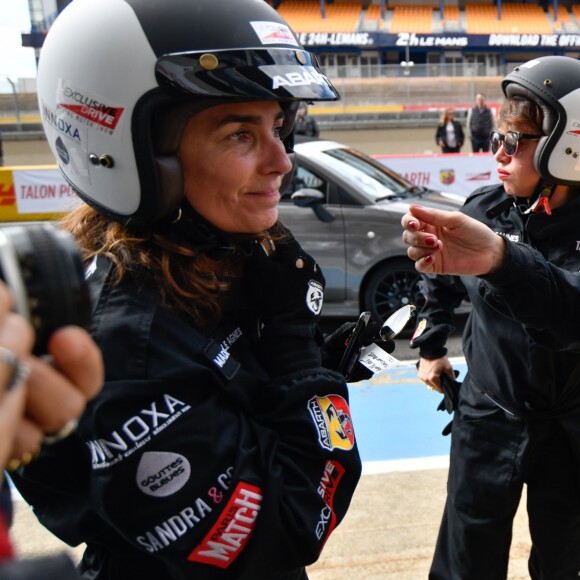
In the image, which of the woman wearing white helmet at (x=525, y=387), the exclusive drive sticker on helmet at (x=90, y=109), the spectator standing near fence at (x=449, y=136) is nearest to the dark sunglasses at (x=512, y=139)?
the woman wearing white helmet at (x=525, y=387)

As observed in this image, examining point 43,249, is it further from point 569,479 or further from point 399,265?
point 399,265

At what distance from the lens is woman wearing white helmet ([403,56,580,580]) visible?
2.13m

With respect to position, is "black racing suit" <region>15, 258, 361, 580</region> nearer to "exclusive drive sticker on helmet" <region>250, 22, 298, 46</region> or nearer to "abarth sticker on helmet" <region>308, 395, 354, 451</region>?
"abarth sticker on helmet" <region>308, 395, 354, 451</region>

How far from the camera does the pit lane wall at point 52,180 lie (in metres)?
11.8

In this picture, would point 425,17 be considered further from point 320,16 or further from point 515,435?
point 515,435

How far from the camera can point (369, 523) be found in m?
3.18

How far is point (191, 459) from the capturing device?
3.80 ft

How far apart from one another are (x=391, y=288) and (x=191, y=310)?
522cm

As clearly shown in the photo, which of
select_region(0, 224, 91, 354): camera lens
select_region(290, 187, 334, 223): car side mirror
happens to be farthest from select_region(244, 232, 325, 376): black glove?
select_region(290, 187, 334, 223): car side mirror

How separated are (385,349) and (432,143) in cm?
2234

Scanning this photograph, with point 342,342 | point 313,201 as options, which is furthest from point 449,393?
point 313,201

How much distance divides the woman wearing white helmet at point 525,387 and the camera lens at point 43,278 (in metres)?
1.50

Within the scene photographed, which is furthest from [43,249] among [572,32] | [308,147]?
[572,32]

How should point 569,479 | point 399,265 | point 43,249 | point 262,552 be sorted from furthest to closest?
point 399,265
point 569,479
point 262,552
point 43,249
